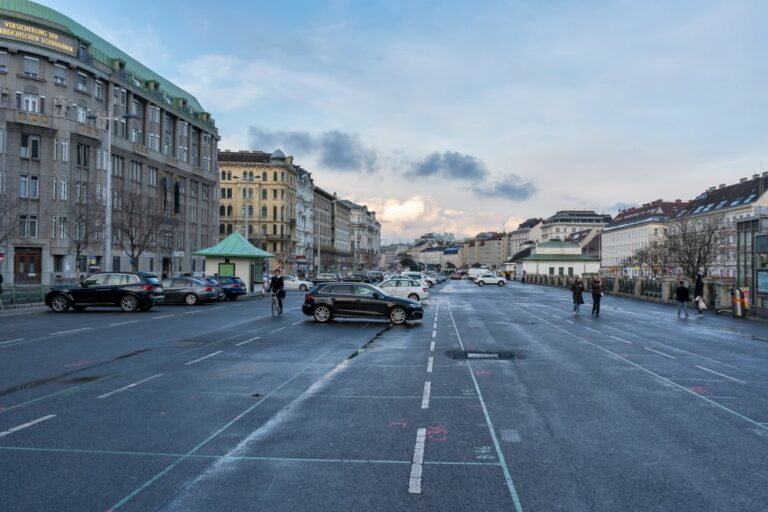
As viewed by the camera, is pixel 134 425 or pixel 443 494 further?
pixel 134 425

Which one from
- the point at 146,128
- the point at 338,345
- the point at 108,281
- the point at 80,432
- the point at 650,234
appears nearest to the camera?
the point at 80,432

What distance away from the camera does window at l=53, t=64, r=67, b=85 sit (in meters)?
52.2

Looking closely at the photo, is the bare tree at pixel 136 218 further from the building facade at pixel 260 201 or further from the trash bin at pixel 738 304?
the building facade at pixel 260 201

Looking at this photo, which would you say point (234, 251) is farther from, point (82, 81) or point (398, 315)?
point (398, 315)

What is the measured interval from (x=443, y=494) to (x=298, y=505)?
1224 mm

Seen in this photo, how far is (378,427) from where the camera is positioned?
753 centimetres

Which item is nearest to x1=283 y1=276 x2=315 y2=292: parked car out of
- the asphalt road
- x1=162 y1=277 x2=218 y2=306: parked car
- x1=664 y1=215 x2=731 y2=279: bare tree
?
x1=162 y1=277 x2=218 y2=306: parked car

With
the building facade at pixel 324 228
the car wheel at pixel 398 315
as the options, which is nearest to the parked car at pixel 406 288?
the car wheel at pixel 398 315

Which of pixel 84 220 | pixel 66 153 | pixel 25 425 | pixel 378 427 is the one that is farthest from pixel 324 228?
pixel 378 427

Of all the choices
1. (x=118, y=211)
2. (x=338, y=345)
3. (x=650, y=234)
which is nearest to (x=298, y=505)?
(x=338, y=345)

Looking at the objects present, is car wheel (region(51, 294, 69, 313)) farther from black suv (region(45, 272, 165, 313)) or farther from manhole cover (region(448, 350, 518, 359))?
manhole cover (region(448, 350, 518, 359))

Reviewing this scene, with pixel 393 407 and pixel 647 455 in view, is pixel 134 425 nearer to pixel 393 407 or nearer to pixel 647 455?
pixel 393 407

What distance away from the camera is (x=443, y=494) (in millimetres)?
5309

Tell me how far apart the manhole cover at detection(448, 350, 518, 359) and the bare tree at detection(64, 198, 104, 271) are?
121ft
